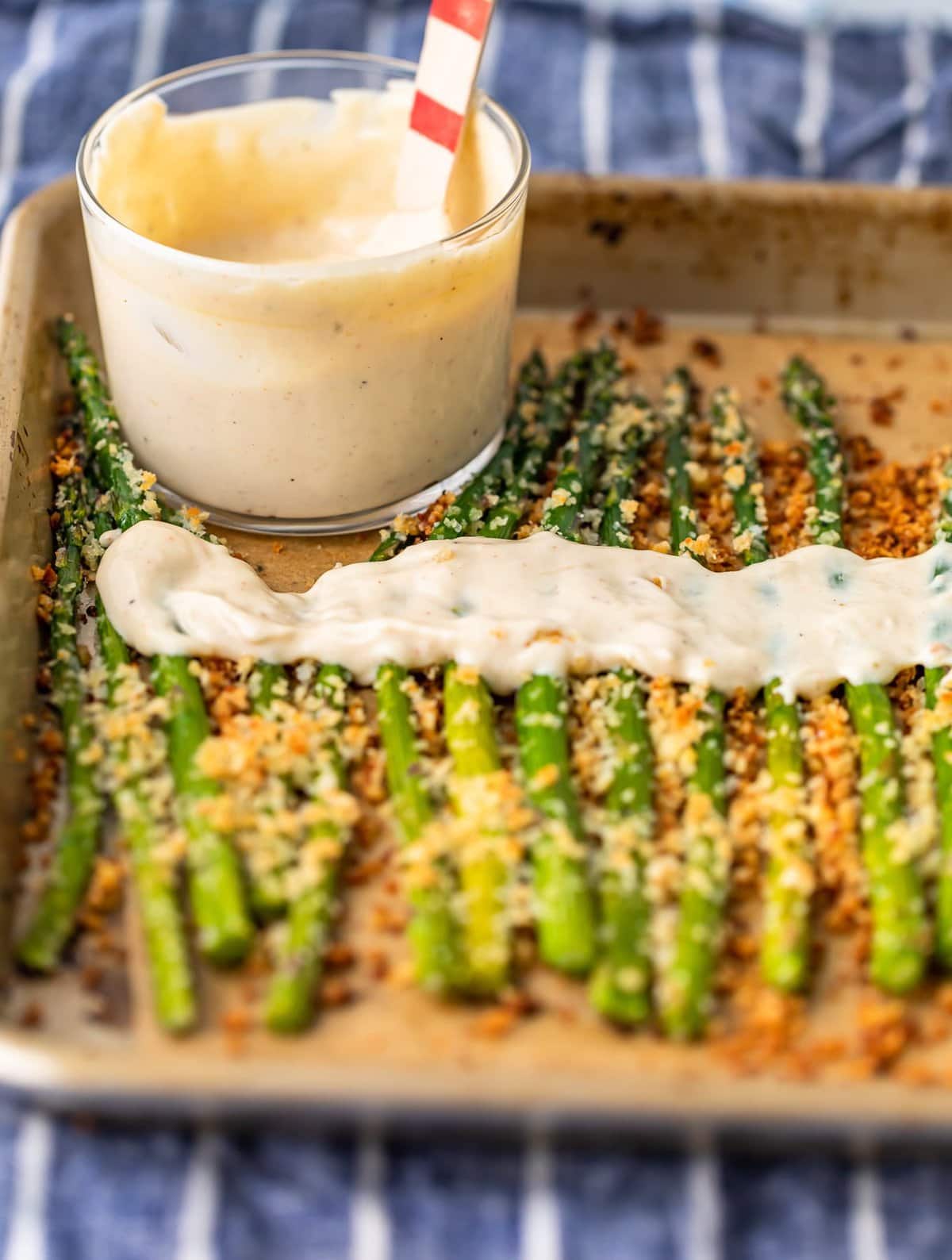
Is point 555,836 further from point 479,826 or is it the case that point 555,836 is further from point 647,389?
point 647,389

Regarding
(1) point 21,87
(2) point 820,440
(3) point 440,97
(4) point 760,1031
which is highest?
(3) point 440,97

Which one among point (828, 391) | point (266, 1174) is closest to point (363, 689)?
point (266, 1174)

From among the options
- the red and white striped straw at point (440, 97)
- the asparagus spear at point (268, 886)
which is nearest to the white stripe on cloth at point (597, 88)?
the red and white striped straw at point (440, 97)

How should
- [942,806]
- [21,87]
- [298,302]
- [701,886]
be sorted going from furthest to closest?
[21,87]
[298,302]
[942,806]
[701,886]

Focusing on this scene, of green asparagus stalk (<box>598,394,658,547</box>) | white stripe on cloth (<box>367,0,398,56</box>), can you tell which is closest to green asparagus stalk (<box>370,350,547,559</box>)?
green asparagus stalk (<box>598,394,658,547</box>)

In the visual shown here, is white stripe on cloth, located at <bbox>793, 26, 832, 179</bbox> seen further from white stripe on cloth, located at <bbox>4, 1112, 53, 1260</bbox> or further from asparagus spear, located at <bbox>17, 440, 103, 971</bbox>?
white stripe on cloth, located at <bbox>4, 1112, 53, 1260</bbox>

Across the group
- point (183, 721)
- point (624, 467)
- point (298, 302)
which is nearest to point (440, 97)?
point (298, 302)

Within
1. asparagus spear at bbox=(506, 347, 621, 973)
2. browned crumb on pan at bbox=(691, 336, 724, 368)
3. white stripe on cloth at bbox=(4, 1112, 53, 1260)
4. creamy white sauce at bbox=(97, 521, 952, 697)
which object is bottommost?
white stripe on cloth at bbox=(4, 1112, 53, 1260)
